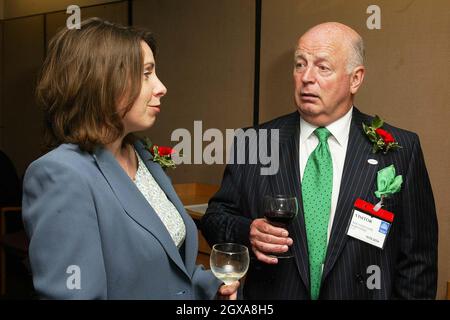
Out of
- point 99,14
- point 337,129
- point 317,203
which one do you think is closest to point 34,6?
point 99,14

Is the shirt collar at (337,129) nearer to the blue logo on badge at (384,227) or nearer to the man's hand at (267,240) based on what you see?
the blue logo on badge at (384,227)

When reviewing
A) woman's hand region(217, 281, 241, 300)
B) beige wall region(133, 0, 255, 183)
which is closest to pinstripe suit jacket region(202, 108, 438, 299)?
woman's hand region(217, 281, 241, 300)

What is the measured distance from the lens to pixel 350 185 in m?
1.83

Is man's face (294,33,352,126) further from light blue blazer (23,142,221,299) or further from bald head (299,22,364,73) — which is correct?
light blue blazer (23,142,221,299)

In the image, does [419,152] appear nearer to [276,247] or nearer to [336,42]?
[336,42]

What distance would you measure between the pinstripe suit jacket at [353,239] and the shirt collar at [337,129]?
1.1 inches

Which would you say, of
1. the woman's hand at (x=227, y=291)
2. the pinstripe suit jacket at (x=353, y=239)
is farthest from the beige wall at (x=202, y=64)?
the woman's hand at (x=227, y=291)

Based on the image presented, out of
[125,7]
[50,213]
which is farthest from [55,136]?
[125,7]

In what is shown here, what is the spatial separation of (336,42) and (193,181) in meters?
2.39

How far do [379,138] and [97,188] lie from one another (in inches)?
44.0

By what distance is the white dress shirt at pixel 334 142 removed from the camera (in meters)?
1.90

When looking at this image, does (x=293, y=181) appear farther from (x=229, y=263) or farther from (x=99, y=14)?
(x=99, y=14)

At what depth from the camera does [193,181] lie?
13.5ft

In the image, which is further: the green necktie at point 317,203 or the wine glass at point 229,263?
the green necktie at point 317,203
